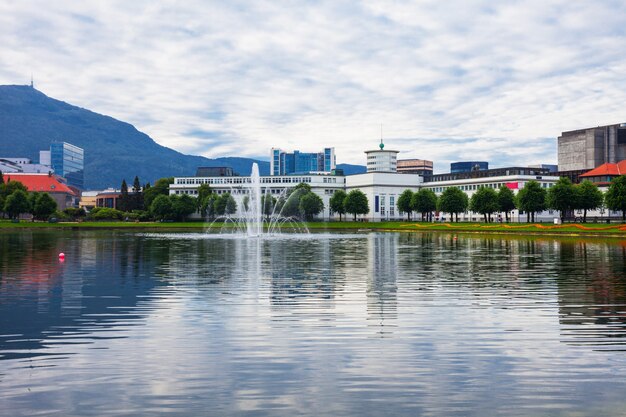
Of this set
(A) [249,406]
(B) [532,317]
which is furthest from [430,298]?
(A) [249,406]

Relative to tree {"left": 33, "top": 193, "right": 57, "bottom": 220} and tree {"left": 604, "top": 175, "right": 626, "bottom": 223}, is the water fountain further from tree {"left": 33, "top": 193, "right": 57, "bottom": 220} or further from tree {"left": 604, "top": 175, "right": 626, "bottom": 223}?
tree {"left": 604, "top": 175, "right": 626, "bottom": 223}

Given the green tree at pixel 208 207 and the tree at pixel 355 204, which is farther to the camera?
the green tree at pixel 208 207

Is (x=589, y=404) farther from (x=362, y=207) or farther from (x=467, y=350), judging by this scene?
(x=362, y=207)

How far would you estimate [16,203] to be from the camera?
136 m

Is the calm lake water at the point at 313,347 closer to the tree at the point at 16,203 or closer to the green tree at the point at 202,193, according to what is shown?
the tree at the point at 16,203

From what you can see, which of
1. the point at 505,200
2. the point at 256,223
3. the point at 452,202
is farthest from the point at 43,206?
the point at 505,200

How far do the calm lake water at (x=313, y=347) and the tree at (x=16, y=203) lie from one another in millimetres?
122215

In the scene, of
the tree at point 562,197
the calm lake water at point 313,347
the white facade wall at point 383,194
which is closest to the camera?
the calm lake water at point 313,347

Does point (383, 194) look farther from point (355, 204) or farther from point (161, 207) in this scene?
point (161, 207)

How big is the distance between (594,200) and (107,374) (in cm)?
11142

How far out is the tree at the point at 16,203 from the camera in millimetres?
135625

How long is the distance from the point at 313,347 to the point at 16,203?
140 meters

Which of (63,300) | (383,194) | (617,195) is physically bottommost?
(63,300)

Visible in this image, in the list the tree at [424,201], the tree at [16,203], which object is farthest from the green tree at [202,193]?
the tree at [424,201]
